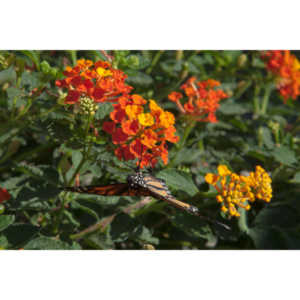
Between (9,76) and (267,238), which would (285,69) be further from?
(9,76)

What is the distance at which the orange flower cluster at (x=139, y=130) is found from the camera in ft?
3.43

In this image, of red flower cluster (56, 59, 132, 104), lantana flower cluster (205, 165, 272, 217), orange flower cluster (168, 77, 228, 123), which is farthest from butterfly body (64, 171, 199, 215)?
orange flower cluster (168, 77, 228, 123)

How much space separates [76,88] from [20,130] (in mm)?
397

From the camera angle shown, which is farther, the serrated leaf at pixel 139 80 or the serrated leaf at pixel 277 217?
the serrated leaf at pixel 139 80

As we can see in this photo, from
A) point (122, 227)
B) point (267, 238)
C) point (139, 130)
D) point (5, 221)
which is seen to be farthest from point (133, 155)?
point (267, 238)

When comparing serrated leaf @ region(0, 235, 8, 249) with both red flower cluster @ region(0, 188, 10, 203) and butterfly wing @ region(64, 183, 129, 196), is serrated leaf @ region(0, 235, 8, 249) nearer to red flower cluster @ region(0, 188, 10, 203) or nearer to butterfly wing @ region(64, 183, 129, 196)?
red flower cluster @ region(0, 188, 10, 203)

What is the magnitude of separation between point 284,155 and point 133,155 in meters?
0.67

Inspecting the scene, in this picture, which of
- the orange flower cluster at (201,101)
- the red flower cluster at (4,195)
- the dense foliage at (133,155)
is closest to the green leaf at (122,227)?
the dense foliage at (133,155)

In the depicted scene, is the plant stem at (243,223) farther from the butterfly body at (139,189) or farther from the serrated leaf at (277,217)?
the butterfly body at (139,189)

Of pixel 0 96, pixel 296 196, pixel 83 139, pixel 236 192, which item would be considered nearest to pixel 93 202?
pixel 83 139

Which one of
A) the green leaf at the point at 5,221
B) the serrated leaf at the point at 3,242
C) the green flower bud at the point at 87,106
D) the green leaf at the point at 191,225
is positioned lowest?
the green leaf at the point at 191,225

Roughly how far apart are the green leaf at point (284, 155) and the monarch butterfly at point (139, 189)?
0.49 m

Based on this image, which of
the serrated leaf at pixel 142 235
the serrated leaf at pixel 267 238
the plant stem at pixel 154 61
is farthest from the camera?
the plant stem at pixel 154 61

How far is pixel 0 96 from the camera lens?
59.7 inches
